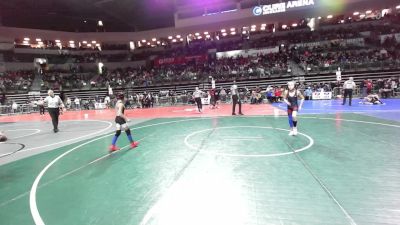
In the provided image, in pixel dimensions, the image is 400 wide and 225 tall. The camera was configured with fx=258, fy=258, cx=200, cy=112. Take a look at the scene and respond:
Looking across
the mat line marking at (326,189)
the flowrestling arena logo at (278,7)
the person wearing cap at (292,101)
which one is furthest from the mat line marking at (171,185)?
the flowrestling arena logo at (278,7)

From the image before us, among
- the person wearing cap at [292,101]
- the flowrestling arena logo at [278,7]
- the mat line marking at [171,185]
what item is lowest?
the mat line marking at [171,185]

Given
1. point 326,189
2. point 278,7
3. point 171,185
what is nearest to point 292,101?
point 326,189

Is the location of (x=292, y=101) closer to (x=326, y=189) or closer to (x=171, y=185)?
(x=326, y=189)

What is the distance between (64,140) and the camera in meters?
10.8

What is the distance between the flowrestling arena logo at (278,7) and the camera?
31141mm

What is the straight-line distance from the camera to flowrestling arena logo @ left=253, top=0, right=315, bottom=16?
3114cm

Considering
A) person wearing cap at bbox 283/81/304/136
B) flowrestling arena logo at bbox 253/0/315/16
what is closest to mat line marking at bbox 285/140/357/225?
person wearing cap at bbox 283/81/304/136

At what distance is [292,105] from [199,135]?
11.9 ft

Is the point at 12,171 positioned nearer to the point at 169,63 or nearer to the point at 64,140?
the point at 64,140

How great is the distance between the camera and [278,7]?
32.4 meters

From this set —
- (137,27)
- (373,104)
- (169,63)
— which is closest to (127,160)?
(373,104)

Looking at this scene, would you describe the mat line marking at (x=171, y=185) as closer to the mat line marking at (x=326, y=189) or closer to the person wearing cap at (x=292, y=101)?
the mat line marking at (x=326, y=189)

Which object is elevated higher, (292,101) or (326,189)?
(292,101)

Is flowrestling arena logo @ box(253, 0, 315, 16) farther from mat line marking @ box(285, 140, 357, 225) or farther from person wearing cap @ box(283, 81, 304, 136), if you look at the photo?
mat line marking @ box(285, 140, 357, 225)
